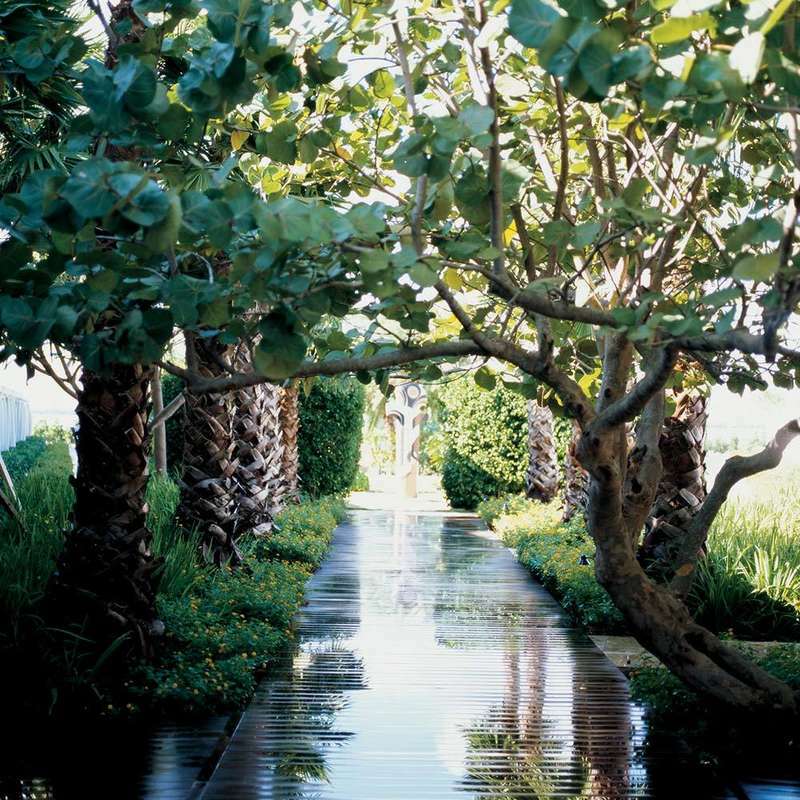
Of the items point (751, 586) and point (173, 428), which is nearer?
point (751, 586)

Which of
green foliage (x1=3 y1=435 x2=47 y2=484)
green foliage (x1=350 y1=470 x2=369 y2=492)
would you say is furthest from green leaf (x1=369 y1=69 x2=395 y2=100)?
green foliage (x1=350 y1=470 x2=369 y2=492)

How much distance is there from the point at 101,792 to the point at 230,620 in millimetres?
3260

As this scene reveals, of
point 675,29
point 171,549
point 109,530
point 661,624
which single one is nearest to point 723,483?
point 661,624

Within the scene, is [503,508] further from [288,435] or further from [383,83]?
[383,83]

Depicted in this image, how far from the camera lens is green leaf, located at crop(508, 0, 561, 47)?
3.12 meters

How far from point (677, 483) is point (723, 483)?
4796 mm

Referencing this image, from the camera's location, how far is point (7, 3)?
632 centimetres

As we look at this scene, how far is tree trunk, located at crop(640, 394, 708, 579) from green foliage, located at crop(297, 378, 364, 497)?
46.0 feet

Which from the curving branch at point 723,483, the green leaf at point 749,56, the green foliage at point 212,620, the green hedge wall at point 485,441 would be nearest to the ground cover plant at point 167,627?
the green foliage at point 212,620

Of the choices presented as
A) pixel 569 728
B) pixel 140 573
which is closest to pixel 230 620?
pixel 140 573

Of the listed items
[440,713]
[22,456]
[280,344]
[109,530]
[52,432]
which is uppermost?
[280,344]

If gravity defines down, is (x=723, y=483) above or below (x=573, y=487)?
above

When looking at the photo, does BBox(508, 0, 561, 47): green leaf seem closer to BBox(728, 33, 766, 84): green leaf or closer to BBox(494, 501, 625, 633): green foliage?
BBox(728, 33, 766, 84): green leaf

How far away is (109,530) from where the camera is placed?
23.4ft
